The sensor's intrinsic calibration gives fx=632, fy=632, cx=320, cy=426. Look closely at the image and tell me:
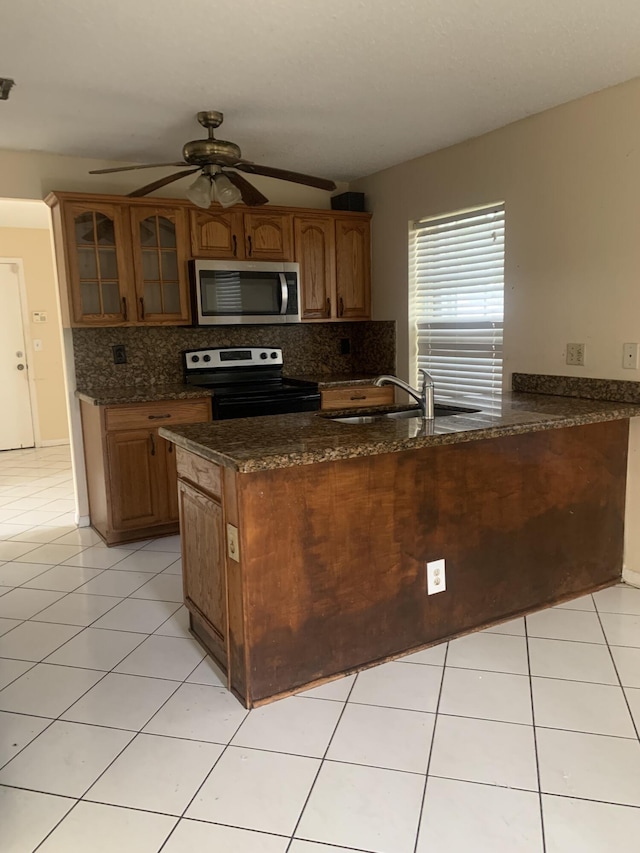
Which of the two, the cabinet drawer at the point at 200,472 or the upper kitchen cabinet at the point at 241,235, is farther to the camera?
the upper kitchen cabinet at the point at 241,235

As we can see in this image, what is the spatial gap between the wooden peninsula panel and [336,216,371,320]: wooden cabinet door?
2294 mm

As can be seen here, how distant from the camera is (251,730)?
6.56 ft

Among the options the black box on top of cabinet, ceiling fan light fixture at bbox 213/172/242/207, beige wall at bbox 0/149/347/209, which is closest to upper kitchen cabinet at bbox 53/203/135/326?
beige wall at bbox 0/149/347/209

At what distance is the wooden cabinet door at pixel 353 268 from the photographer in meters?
4.59

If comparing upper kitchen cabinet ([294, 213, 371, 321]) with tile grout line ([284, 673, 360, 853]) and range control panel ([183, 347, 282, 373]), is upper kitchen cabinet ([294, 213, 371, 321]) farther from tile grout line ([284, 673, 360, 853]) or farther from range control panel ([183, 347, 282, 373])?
tile grout line ([284, 673, 360, 853])

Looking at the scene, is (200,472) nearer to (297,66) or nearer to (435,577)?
(435,577)

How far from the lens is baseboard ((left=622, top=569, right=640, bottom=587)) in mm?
2990

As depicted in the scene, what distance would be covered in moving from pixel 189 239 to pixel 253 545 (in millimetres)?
2611

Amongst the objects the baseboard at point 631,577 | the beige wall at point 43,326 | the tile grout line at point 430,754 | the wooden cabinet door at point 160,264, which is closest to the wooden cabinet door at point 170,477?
the wooden cabinet door at point 160,264

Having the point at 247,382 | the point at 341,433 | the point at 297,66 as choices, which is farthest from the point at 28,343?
the point at 341,433

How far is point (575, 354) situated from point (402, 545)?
1.53m

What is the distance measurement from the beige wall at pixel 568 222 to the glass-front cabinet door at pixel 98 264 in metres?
2.03

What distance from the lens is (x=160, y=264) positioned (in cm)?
397

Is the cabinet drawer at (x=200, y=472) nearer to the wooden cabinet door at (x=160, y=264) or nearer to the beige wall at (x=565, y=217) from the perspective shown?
the wooden cabinet door at (x=160, y=264)
